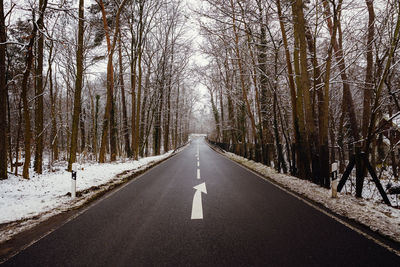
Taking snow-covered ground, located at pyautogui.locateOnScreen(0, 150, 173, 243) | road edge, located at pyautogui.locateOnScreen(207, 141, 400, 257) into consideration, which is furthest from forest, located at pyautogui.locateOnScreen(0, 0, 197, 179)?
road edge, located at pyautogui.locateOnScreen(207, 141, 400, 257)

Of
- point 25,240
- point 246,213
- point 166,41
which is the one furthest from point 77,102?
point 166,41

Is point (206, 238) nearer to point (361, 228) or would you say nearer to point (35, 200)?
point (361, 228)

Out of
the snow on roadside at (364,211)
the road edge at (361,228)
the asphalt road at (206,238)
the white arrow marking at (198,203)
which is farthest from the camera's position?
the white arrow marking at (198,203)

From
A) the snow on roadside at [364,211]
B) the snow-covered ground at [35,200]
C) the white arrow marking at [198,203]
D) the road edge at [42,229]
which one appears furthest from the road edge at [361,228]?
the snow-covered ground at [35,200]

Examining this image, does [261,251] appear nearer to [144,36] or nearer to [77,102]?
[77,102]

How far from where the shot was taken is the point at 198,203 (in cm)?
494

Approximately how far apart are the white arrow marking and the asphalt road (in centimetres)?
9

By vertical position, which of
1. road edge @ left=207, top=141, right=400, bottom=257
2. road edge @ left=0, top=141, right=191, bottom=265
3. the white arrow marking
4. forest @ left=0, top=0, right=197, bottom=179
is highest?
forest @ left=0, top=0, right=197, bottom=179

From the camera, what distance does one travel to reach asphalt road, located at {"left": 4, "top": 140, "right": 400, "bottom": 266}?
8.61 ft

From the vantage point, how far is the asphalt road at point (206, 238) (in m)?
2.62

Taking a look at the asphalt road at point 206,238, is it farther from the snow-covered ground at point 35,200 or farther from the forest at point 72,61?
the forest at point 72,61

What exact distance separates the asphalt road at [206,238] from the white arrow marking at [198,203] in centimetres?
9

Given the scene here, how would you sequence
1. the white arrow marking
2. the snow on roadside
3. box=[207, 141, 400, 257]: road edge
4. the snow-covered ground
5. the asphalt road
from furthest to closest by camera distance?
the white arrow marking → the snow-covered ground → the snow on roadside → box=[207, 141, 400, 257]: road edge → the asphalt road

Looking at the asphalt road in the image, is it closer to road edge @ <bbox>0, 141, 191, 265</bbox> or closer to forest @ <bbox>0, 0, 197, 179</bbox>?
road edge @ <bbox>0, 141, 191, 265</bbox>
